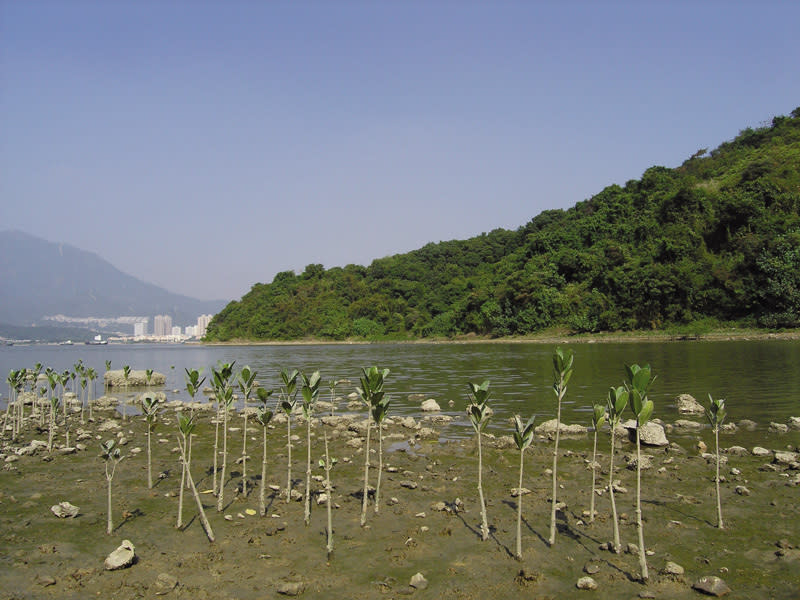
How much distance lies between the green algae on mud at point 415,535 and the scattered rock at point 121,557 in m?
0.13

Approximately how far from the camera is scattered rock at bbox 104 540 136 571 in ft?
25.9

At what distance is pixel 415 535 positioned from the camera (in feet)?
29.7

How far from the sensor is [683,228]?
279 ft

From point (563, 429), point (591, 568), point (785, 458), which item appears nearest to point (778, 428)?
point (785, 458)

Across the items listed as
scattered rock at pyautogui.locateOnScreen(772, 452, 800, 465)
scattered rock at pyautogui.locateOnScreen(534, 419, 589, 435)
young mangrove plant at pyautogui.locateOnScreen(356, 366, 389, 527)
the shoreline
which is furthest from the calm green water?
the shoreline

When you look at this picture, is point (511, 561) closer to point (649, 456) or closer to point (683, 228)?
point (649, 456)

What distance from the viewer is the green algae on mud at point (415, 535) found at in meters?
7.36

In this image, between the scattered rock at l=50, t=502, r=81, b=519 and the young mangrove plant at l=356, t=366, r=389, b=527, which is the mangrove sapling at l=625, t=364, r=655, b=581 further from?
the scattered rock at l=50, t=502, r=81, b=519

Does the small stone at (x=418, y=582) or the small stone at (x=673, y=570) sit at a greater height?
the small stone at (x=673, y=570)

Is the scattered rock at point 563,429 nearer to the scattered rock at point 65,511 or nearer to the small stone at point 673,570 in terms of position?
the small stone at point 673,570

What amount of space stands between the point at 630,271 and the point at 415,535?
284 ft

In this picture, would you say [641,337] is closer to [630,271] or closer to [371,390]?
[630,271]

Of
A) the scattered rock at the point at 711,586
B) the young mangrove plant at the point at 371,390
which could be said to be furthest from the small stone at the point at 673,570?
the young mangrove plant at the point at 371,390

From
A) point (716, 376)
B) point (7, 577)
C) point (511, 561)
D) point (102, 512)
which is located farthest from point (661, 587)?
point (716, 376)
